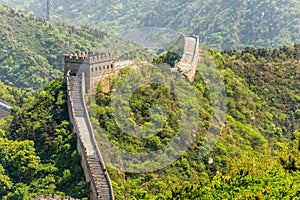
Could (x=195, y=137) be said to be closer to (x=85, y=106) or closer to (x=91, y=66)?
(x=85, y=106)

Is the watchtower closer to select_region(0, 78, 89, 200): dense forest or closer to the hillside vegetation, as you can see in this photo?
the hillside vegetation

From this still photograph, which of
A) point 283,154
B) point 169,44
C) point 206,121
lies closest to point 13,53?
point 169,44

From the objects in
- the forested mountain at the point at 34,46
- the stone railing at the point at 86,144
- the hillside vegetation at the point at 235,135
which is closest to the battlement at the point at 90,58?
the stone railing at the point at 86,144

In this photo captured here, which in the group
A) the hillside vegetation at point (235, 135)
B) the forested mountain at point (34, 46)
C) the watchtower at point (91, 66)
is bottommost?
the forested mountain at point (34, 46)

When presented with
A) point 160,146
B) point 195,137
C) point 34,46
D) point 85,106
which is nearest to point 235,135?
point 195,137

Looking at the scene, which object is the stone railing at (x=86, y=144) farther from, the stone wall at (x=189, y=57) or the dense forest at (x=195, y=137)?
the stone wall at (x=189, y=57)

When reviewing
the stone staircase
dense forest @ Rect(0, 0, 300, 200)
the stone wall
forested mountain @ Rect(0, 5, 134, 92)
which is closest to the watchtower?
dense forest @ Rect(0, 0, 300, 200)
